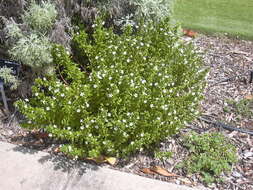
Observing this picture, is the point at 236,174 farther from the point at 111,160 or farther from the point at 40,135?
the point at 40,135

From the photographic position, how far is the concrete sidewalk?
2.69 meters

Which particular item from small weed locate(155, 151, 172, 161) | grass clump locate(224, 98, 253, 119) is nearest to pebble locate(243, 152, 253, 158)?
grass clump locate(224, 98, 253, 119)

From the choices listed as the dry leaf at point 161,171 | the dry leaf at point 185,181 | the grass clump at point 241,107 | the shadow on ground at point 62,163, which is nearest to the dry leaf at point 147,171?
the dry leaf at point 161,171

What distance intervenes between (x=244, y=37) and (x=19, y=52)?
4002 millimetres

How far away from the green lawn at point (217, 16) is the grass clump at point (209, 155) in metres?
3.17

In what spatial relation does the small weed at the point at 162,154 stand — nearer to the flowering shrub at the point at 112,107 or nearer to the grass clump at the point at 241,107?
the flowering shrub at the point at 112,107

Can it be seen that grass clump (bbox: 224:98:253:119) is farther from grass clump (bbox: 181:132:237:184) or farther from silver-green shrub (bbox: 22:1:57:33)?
silver-green shrub (bbox: 22:1:57:33)

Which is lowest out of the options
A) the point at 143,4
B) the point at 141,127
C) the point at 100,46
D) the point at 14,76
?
the point at 141,127

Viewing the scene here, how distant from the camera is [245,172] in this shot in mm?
2982

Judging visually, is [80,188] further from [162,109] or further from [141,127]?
[162,109]

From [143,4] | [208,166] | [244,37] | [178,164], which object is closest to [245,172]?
[208,166]

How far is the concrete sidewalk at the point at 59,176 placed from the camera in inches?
106

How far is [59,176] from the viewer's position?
9.10 ft

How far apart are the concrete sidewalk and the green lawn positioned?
391 cm
